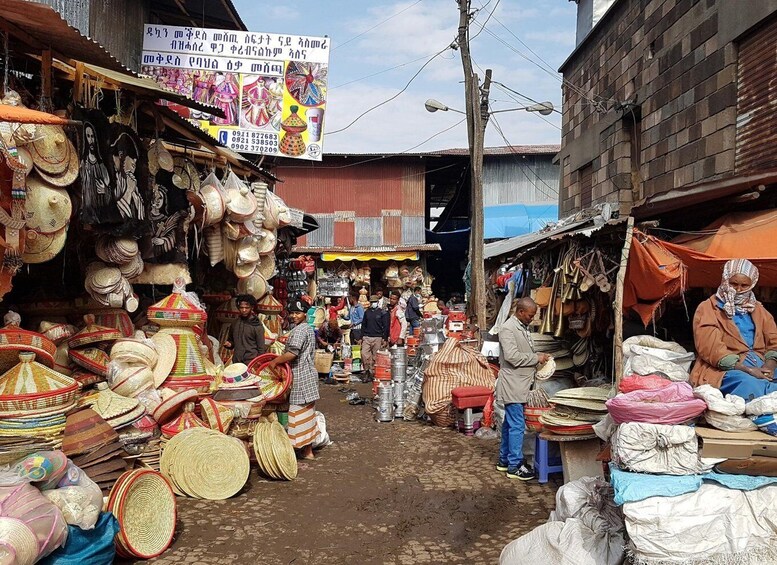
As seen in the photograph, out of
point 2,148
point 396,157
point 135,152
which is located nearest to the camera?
point 2,148

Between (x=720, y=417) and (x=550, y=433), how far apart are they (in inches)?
88.5

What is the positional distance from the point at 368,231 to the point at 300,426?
15.1m

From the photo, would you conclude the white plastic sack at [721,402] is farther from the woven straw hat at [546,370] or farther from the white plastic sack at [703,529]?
the woven straw hat at [546,370]

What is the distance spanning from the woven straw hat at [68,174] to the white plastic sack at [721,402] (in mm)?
4568

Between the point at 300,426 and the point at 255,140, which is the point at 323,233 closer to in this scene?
the point at 255,140

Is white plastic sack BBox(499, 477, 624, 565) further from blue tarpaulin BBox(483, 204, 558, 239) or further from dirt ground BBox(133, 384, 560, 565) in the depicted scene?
blue tarpaulin BBox(483, 204, 558, 239)

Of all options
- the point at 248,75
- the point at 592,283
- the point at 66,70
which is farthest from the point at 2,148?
the point at 248,75

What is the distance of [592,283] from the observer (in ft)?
21.0

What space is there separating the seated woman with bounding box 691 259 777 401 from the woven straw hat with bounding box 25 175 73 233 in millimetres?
4667

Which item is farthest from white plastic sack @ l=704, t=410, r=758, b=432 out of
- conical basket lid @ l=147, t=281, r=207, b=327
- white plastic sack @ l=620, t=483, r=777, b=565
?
conical basket lid @ l=147, t=281, r=207, b=327

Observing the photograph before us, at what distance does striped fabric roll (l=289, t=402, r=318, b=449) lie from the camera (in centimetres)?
691

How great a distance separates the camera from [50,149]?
14.2 feet

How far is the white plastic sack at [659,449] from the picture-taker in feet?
11.0

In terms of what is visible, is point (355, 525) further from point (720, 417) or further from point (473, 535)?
point (720, 417)
